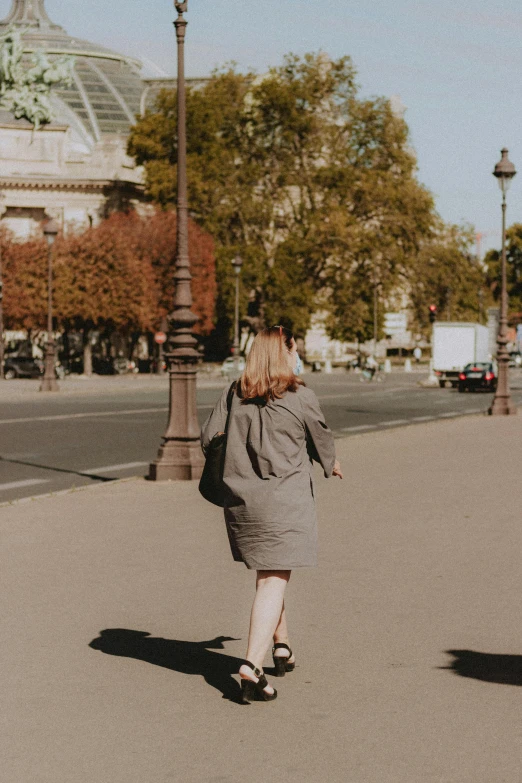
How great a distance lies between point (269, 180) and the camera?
7688 cm

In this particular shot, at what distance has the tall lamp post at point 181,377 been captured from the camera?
49.5 ft

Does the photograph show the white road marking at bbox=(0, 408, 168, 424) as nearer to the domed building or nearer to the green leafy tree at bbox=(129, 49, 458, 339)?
the green leafy tree at bbox=(129, 49, 458, 339)

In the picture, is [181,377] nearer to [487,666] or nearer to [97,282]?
[487,666]

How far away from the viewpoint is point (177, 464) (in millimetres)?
15094

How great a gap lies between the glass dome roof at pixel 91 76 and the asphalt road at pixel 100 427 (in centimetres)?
7976

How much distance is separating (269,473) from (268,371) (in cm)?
39

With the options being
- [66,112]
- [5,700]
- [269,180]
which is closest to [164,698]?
[5,700]

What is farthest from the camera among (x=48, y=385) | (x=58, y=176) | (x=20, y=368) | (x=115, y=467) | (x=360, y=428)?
(x=58, y=176)

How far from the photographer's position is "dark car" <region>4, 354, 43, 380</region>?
237ft

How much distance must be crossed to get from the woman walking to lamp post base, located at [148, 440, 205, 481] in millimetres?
9294

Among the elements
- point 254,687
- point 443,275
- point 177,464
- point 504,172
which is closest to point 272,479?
point 254,687

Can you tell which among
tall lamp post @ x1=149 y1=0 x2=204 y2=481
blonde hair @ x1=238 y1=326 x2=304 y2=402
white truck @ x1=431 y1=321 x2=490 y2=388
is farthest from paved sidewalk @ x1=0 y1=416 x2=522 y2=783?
white truck @ x1=431 y1=321 x2=490 y2=388

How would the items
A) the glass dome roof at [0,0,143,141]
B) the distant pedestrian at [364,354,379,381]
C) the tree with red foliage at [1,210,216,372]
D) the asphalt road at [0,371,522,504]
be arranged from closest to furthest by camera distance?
the asphalt road at [0,371,522,504] < the distant pedestrian at [364,354,379,381] < the tree with red foliage at [1,210,216,372] < the glass dome roof at [0,0,143,141]

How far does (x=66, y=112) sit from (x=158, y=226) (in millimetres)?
43040
